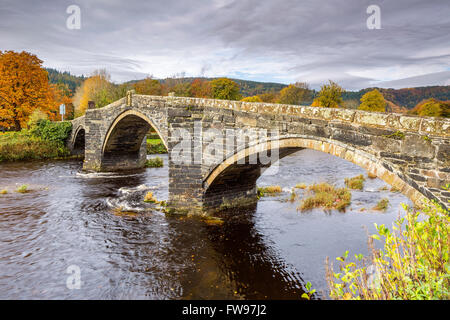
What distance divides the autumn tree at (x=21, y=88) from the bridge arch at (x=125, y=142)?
1357 cm

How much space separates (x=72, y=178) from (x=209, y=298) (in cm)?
1539

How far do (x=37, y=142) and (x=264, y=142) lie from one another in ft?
79.6

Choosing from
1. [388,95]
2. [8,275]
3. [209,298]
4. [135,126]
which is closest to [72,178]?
[135,126]

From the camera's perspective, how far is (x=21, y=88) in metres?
27.6

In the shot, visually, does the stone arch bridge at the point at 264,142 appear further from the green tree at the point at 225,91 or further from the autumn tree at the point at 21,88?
the green tree at the point at 225,91

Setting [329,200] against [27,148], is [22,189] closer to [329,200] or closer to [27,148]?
[27,148]

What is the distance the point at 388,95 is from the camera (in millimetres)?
51688

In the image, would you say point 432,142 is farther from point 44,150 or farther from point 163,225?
point 44,150

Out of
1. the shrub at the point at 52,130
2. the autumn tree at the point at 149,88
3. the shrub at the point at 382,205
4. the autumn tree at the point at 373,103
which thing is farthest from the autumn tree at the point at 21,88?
the autumn tree at the point at 373,103

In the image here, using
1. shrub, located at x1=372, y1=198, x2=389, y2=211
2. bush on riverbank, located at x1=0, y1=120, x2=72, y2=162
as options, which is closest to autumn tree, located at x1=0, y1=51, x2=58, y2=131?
bush on riverbank, located at x1=0, y1=120, x2=72, y2=162

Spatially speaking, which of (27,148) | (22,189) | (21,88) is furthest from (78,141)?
(22,189)

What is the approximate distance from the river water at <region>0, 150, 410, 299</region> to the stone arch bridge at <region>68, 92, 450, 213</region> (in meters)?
1.58

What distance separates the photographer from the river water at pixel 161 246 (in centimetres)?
691
